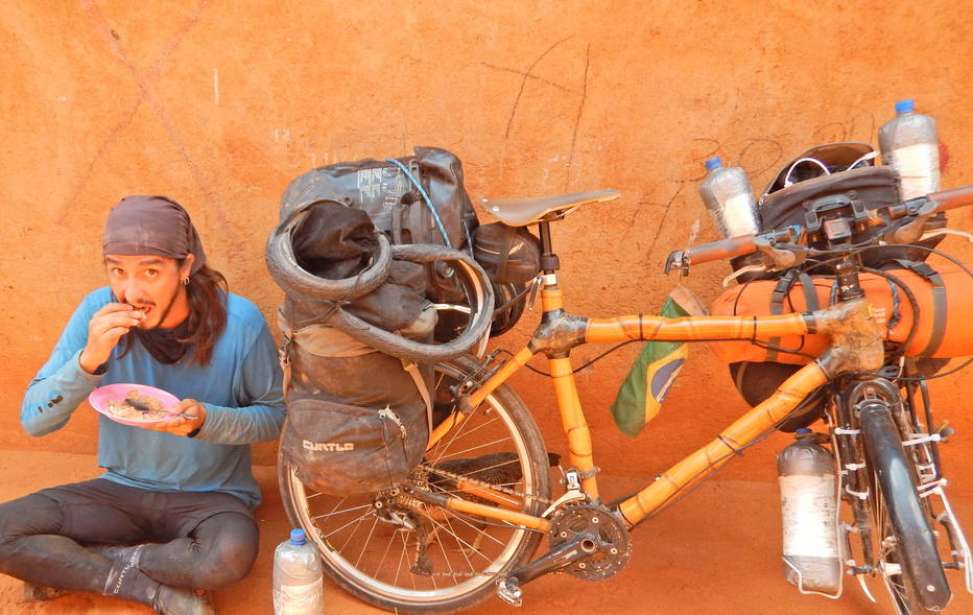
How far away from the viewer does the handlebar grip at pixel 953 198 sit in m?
1.84

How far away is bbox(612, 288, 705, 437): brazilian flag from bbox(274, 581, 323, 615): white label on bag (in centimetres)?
115

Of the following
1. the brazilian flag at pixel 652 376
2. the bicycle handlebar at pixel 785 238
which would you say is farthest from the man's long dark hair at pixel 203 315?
the bicycle handlebar at pixel 785 238

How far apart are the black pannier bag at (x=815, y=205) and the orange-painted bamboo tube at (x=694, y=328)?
0.10 metres

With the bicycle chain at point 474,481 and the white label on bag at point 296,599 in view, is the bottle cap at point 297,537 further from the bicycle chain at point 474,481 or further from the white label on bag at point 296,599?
the bicycle chain at point 474,481

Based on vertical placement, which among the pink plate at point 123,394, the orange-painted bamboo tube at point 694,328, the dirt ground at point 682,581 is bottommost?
the dirt ground at point 682,581

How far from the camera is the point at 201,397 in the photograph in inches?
100

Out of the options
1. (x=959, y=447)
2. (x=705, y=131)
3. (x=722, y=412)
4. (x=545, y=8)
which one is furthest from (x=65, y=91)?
(x=959, y=447)

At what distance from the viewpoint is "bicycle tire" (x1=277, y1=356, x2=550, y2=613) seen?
2.42 metres

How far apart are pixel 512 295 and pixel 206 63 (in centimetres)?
162

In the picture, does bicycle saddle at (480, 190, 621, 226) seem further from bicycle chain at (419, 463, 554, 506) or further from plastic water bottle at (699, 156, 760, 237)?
bicycle chain at (419, 463, 554, 506)

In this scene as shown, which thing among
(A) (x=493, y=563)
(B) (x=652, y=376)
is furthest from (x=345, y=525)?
(B) (x=652, y=376)

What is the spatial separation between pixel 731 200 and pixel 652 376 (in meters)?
0.59

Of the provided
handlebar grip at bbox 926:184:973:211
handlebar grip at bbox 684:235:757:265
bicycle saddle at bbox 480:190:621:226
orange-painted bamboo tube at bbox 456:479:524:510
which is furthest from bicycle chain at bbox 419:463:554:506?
handlebar grip at bbox 926:184:973:211

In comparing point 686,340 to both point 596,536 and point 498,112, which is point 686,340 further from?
point 498,112
